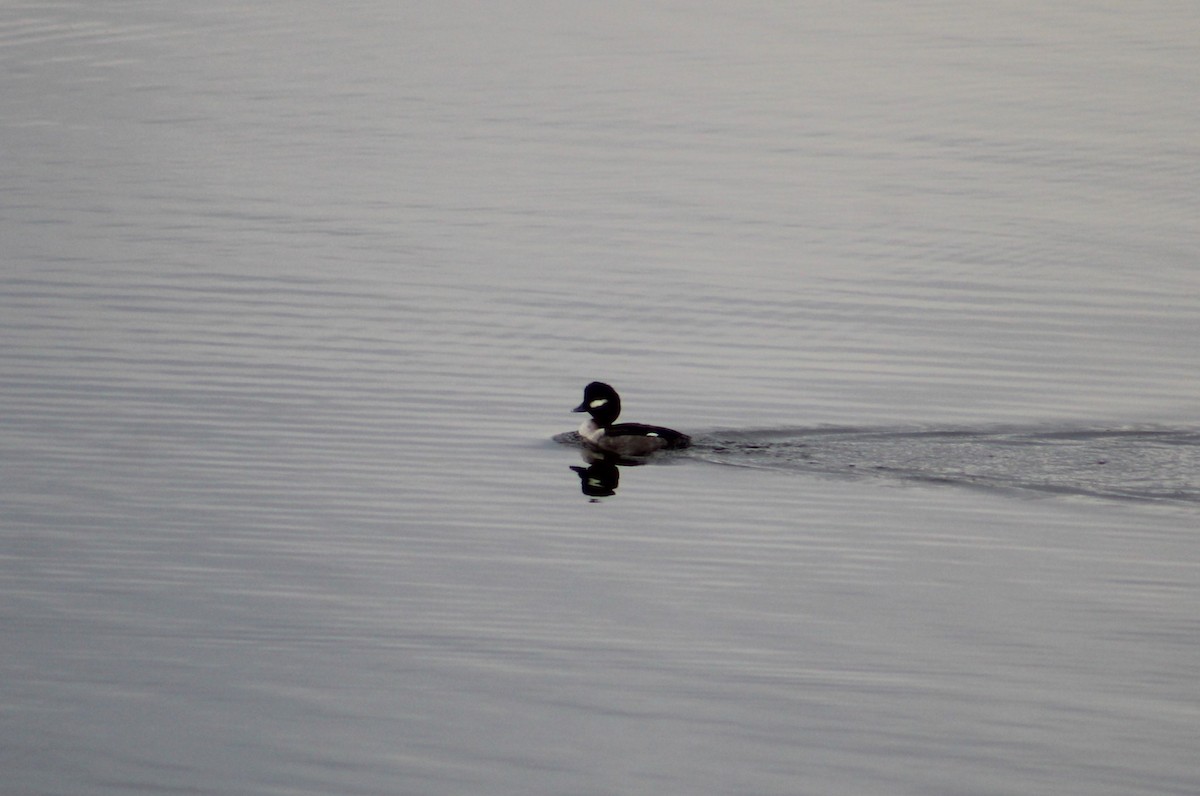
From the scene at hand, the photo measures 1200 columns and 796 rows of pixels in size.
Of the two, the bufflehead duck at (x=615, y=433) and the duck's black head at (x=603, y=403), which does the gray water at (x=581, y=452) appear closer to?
the bufflehead duck at (x=615, y=433)

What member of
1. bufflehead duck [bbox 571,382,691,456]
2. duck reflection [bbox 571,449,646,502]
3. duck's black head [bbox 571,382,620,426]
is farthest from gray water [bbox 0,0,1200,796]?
duck's black head [bbox 571,382,620,426]

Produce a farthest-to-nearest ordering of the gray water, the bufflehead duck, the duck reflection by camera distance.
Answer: the bufflehead duck → the duck reflection → the gray water

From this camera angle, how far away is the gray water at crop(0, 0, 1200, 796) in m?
11.6

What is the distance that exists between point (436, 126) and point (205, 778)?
1035 inches

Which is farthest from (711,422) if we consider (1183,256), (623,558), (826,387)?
(1183,256)

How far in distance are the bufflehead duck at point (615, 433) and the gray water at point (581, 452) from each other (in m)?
0.21

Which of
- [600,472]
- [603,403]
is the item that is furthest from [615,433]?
[603,403]

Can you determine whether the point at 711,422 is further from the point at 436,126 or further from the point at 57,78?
the point at 57,78

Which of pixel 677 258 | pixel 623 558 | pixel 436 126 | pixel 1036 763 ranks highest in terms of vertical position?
pixel 436 126

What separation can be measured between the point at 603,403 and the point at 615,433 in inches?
26.2

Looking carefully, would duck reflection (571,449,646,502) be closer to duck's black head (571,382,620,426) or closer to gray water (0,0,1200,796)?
gray water (0,0,1200,796)

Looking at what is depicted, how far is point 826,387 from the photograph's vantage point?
19.9m

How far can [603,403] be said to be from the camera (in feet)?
61.3

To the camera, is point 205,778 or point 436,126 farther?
point 436,126
